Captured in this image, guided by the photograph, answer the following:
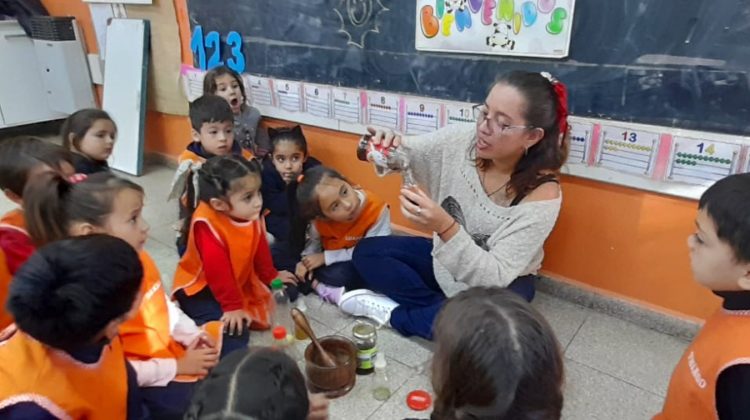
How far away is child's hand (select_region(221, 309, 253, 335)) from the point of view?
1.60m

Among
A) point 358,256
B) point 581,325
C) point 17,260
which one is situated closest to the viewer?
point 17,260

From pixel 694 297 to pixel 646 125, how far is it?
0.58 meters

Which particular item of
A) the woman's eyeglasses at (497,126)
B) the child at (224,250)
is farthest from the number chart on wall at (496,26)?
the child at (224,250)

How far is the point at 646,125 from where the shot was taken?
1.50m

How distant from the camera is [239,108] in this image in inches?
96.3

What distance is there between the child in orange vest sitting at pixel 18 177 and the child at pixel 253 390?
882mm

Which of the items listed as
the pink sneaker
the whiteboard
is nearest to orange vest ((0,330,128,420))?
the pink sneaker

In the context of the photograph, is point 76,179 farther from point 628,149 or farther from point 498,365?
point 628,149

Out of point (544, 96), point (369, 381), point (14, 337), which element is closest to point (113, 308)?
point (14, 337)

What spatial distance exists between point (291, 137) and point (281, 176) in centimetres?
18

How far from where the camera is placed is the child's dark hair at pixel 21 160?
4.63ft

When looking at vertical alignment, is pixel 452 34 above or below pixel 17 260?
above

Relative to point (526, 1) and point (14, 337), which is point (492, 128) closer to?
point (526, 1)

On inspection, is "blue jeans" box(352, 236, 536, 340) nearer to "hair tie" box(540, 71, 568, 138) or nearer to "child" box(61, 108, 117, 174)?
"hair tie" box(540, 71, 568, 138)
